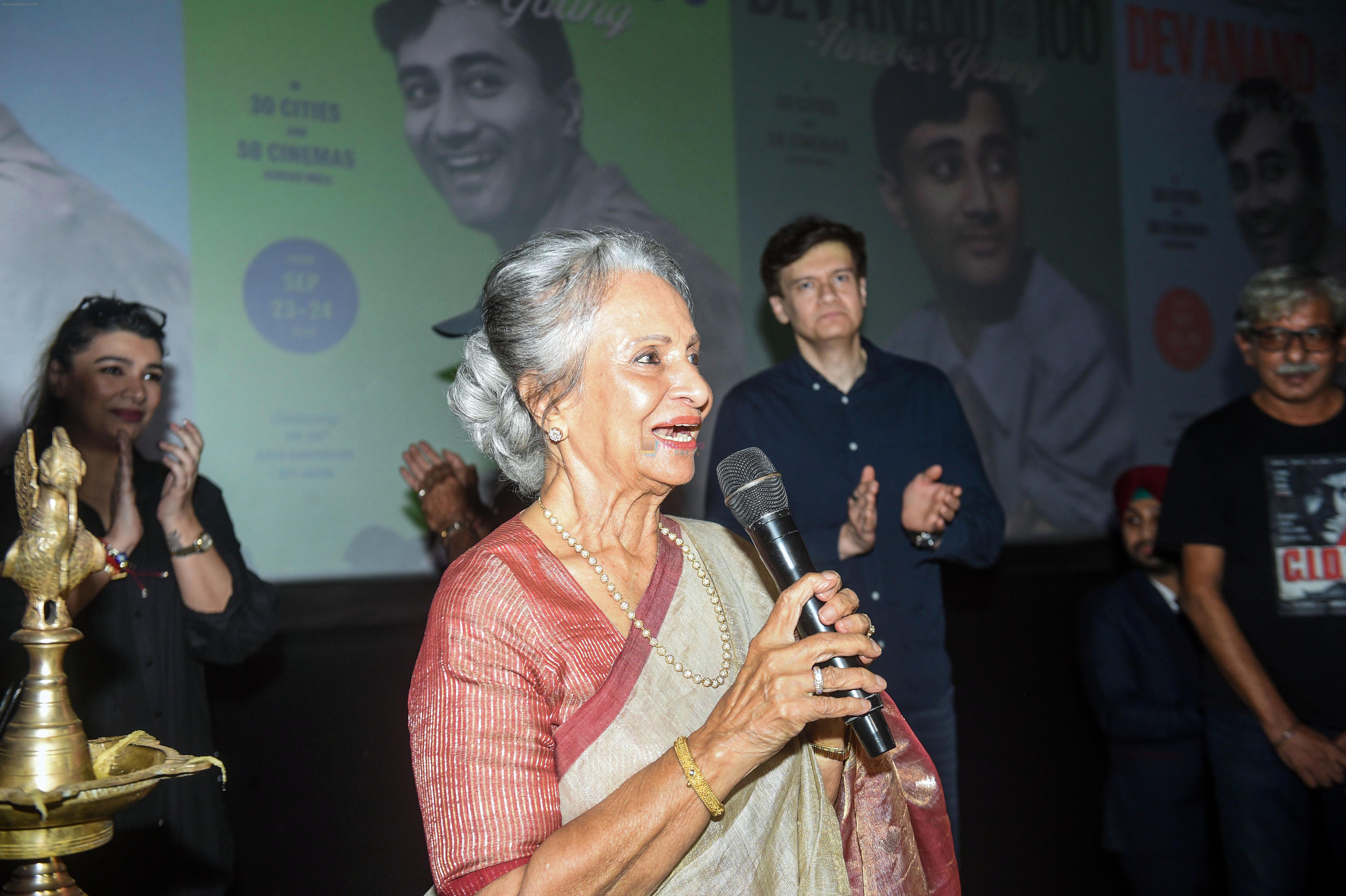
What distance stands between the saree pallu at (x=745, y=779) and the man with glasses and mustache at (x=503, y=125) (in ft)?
5.71

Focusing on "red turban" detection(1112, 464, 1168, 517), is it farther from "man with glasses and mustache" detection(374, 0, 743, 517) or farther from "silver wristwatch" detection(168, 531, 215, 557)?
"silver wristwatch" detection(168, 531, 215, 557)

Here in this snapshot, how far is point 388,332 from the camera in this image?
329 centimetres

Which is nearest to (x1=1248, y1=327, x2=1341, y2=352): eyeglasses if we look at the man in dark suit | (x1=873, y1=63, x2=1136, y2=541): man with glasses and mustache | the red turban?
the man in dark suit

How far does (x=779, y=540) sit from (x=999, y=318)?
3389 mm

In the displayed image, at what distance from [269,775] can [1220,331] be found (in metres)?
4.46

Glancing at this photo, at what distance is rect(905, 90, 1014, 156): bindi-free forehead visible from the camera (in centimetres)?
432

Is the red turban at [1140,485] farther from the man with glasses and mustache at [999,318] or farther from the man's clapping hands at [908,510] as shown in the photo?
the man's clapping hands at [908,510]

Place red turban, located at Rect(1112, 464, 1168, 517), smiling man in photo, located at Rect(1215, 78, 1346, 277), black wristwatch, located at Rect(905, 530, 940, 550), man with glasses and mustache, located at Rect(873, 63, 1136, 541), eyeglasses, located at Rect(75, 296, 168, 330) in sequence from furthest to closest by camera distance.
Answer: smiling man in photo, located at Rect(1215, 78, 1346, 277)
man with glasses and mustache, located at Rect(873, 63, 1136, 541)
red turban, located at Rect(1112, 464, 1168, 517)
black wristwatch, located at Rect(905, 530, 940, 550)
eyeglasses, located at Rect(75, 296, 168, 330)

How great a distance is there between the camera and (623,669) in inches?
55.1

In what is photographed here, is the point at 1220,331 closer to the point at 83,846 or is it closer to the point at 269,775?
the point at 269,775

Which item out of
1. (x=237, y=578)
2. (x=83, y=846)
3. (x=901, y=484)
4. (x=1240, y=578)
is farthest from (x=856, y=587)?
(x=83, y=846)

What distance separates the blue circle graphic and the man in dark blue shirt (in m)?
1.25

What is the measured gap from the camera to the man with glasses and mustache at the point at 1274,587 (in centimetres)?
263

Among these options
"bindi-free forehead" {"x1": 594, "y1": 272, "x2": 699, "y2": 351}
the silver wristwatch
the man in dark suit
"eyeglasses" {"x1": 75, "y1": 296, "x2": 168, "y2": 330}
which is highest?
"eyeglasses" {"x1": 75, "y1": 296, "x2": 168, "y2": 330}
